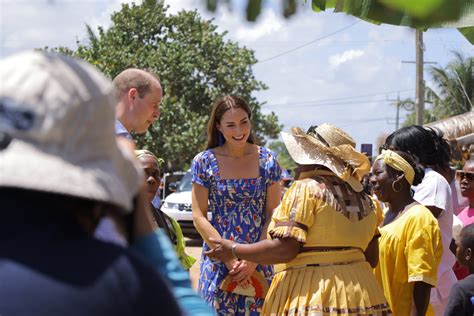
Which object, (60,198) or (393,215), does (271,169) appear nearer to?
(393,215)

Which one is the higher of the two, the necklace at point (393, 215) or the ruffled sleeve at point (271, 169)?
the ruffled sleeve at point (271, 169)

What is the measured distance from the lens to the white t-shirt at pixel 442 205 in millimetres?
5582

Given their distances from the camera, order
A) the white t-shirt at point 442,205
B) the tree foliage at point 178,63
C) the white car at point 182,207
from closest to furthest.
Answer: the white t-shirt at point 442,205
the white car at point 182,207
the tree foliage at point 178,63

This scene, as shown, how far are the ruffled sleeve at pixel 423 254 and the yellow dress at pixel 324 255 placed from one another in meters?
0.45

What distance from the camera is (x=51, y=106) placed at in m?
1.39

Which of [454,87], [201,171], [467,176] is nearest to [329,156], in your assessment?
[201,171]

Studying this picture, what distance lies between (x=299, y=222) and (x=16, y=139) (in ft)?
9.74

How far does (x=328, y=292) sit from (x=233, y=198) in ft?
5.23

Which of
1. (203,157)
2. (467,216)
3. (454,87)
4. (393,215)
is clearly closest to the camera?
(393,215)

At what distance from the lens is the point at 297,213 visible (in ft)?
14.1

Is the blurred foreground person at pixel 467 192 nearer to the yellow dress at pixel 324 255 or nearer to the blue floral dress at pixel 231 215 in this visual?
the blue floral dress at pixel 231 215

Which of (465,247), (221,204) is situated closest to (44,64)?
(465,247)

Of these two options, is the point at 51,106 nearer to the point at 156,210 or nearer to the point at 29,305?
the point at 29,305

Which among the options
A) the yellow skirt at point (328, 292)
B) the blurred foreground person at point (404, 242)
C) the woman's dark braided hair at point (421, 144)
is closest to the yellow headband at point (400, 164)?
the blurred foreground person at point (404, 242)
